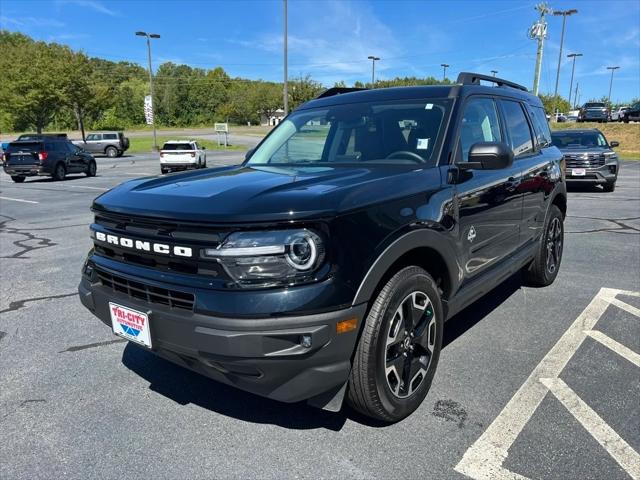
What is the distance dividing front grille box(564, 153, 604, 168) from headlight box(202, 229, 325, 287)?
13.2 metres

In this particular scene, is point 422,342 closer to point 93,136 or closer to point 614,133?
point 93,136

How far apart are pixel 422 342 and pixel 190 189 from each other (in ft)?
5.20

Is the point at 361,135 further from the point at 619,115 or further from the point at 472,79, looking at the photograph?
the point at 619,115

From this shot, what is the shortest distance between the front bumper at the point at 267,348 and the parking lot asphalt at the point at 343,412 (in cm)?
45

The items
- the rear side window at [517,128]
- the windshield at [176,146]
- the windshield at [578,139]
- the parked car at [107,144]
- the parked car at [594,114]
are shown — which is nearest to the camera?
the rear side window at [517,128]

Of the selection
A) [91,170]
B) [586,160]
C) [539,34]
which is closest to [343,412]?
[586,160]

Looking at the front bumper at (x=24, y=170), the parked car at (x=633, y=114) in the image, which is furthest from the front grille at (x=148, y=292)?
the parked car at (x=633, y=114)

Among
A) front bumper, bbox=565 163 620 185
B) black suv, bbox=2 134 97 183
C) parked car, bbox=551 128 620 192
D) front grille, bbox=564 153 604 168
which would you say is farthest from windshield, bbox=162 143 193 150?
front bumper, bbox=565 163 620 185

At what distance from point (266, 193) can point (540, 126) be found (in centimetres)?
386

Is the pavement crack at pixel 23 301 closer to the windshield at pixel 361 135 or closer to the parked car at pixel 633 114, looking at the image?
the windshield at pixel 361 135

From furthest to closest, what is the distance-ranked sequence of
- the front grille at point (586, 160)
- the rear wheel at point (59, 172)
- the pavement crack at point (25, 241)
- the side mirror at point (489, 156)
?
the rear wheel at point (59, 172) < the front grille at point (586, 160) < the pavement crack at point (25, 241) < the side mirror at point (489, 156)

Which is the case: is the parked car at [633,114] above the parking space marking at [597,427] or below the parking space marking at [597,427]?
above

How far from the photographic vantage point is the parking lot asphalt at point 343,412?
2438 millimetres

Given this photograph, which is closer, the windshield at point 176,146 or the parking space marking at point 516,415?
the parking space marking at point 516,415
